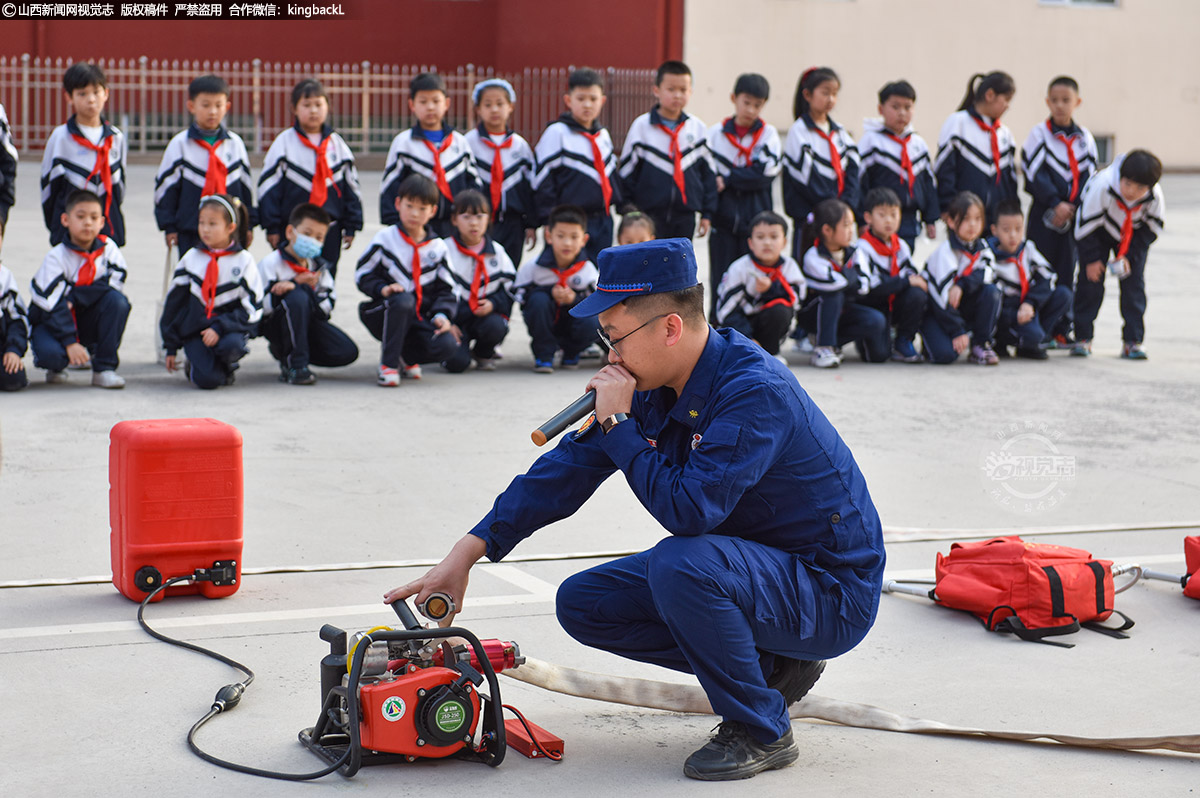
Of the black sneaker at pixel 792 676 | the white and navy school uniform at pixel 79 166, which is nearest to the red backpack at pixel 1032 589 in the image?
the black sneaker at pixel 792 676

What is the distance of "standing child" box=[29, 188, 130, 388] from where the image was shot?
8242 mm

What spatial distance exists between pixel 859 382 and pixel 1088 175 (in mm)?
3056

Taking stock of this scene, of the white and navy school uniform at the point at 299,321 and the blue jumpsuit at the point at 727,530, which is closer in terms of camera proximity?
the blue jumpsuit at the point at 727,530

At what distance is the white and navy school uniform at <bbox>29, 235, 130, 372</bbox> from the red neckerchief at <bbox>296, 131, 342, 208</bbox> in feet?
5.14

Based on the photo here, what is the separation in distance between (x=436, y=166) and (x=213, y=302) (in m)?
2.07

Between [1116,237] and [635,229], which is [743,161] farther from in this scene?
[1116,237]

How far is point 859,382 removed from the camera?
30.3 ft

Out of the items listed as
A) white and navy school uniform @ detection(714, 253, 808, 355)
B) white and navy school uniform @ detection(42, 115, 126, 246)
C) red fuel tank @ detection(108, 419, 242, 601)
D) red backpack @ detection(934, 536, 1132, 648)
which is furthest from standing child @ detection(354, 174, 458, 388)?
red backpack @ detection(934, 536, 1132, 648)

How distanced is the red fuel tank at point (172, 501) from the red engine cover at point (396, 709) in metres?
1.52

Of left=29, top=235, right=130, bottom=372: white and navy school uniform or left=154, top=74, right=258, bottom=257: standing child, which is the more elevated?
left=154, top=74, right=258, bottom=257: standing child

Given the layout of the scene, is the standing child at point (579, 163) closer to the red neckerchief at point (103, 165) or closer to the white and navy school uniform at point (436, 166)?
the white and navy school uniform at point (436, 166)

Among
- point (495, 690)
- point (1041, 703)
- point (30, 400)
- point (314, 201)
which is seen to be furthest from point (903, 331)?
point (495, 690)

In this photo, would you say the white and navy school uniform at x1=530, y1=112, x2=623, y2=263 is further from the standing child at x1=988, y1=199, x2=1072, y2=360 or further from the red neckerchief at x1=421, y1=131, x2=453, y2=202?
the standing child at x1=988, y1=199, x2=1072, y2=360

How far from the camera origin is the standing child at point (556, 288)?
927cm
